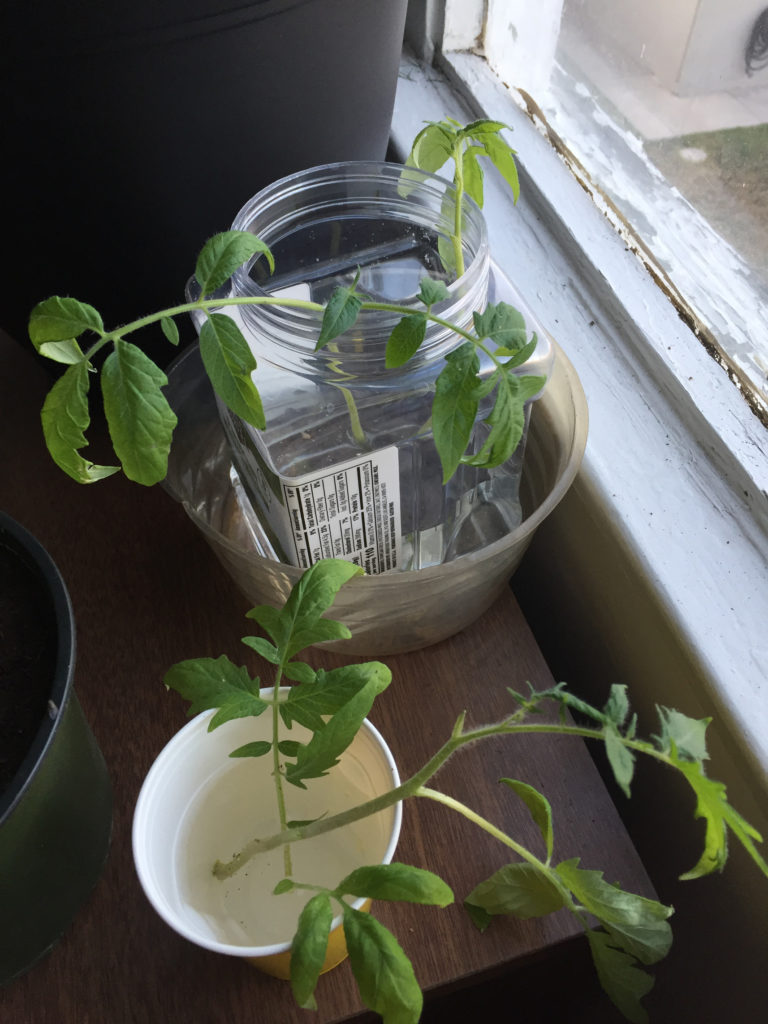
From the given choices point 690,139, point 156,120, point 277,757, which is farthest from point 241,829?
point 690,139

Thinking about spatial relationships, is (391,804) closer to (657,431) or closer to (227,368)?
(227,368)

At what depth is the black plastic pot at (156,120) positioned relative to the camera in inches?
14.8

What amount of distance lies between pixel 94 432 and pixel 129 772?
0.80ft

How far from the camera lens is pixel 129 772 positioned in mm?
463

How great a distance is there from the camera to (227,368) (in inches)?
12.4

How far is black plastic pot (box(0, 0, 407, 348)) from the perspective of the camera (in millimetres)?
377

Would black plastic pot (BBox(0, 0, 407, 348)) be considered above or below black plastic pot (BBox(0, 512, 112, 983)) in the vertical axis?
above

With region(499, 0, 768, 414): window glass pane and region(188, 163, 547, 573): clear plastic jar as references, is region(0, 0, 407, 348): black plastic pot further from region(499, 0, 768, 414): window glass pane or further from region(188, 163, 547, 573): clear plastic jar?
region(499, 0, 768, 414): window glass pane

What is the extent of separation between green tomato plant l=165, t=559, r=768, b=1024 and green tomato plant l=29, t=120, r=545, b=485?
71mm

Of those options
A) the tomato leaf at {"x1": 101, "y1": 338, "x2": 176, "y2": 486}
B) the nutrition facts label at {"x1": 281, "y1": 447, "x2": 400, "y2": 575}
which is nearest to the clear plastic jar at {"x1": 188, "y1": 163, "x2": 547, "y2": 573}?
the nutrition facts label at {"x1": 281, "y1": 447, "x2": 400, "y2": 575}

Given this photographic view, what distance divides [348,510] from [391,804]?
16 centimetres

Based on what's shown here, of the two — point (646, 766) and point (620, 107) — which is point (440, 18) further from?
point (646, 766)

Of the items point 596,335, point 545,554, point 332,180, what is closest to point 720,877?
point 545,554

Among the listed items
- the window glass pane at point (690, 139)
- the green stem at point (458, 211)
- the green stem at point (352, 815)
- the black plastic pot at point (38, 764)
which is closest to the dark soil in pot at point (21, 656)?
the black plastic pot at point (38, 764)
